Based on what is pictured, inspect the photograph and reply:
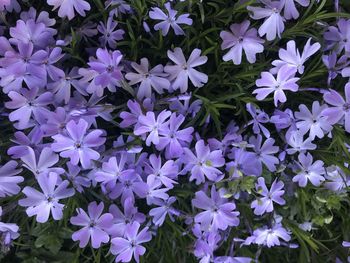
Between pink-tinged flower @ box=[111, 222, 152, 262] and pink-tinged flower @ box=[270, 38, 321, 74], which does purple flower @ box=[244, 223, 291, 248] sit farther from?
pink-tinged flower @ box=[270, 38, 321, 74]

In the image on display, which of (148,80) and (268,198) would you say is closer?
→ (148,80)

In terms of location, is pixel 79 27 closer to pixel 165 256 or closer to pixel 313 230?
pixel 165 256

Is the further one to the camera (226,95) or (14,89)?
(226,95)

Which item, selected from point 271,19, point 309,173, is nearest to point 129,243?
point 309,173

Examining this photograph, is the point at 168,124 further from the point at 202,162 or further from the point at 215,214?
the point at 215,214

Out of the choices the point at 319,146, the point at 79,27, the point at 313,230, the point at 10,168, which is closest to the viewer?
the point at 10,168

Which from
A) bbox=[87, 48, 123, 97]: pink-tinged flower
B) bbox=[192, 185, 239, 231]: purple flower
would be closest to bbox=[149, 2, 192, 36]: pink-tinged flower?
bbox=[87, 48, 123, 97]: pink-tinged flower

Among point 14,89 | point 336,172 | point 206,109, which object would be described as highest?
point 14,89

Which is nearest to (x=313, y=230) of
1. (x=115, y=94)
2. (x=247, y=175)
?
(x=247, y=175)
